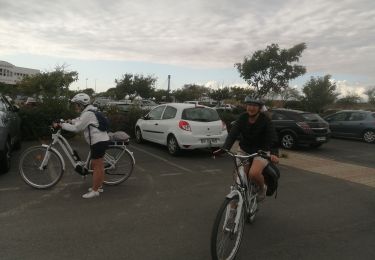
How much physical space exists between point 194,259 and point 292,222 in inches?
76.2

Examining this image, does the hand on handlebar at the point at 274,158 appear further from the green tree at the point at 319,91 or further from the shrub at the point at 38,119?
the green tree at the point at 319,91

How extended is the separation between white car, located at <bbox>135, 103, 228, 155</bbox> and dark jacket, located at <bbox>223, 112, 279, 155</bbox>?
16.6 feet

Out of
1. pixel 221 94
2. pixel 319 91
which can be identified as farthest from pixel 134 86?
pixel 319 91

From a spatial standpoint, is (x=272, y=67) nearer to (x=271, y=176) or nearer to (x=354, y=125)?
(x=354, y=125)

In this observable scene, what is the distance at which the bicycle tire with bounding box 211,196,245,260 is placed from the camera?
3.55m

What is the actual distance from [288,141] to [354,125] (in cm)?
521

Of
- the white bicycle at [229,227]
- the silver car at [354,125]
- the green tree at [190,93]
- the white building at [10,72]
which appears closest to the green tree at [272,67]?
the silver car at [354,125]

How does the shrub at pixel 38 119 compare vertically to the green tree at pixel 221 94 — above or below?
below

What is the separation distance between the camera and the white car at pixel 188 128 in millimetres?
9820

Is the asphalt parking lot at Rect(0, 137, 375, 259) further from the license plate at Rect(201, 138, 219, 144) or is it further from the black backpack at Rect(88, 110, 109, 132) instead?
the license plate at Rect(201, 138, 219, 144)

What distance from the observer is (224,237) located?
3.70 m

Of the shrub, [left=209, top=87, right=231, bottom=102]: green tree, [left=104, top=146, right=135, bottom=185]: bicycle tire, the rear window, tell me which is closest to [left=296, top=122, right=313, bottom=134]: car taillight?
the rear window

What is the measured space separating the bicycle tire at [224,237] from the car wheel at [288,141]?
945cm

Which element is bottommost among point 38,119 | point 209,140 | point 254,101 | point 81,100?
point 209,140
